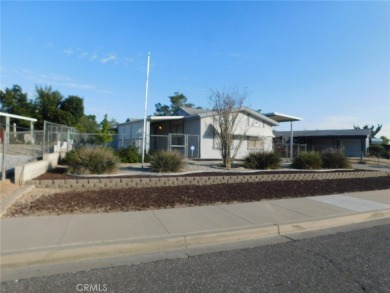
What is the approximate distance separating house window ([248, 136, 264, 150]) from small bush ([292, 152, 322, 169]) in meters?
8.60

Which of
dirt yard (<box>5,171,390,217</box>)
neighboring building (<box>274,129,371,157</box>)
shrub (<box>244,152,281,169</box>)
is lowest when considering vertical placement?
dirt yard (<box>5,171,390,217</box>)

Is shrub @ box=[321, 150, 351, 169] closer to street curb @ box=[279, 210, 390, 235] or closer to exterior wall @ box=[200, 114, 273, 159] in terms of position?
exterior wall @ box=[200, 114, 273, 159]

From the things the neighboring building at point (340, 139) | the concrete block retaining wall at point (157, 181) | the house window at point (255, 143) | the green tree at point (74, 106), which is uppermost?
the green tree at point (74, 106)

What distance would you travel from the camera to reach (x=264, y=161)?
15.4 meters

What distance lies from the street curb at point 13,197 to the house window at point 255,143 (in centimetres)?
1927

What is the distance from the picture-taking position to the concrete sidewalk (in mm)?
4401

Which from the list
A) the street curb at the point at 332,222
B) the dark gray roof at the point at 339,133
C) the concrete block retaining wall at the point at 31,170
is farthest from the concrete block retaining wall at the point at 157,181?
the dark gray roof at the point at 339,133

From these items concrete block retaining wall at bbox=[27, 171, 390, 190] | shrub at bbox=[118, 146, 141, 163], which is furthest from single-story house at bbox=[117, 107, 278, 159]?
concrete block retaining wall at bbox=[27, 171, 390, 190]

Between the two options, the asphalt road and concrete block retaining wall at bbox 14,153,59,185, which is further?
concrete block retaining wall at bbox 14,153,59,185

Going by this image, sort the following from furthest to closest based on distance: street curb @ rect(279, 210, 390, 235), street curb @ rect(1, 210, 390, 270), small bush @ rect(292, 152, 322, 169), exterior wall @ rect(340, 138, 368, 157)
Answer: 1. exterior wall @ rect(340, 138, 368, 157)
2. small bush @ rect(292, 152, 322, 169)
3. street curb @ rect(279, 210, 390, 235)
4. street curb @ rect(1, 210, 390, 270)

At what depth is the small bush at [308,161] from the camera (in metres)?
16.5

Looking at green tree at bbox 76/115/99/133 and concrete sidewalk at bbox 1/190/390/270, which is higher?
green tree at bbox 76/115/99/133

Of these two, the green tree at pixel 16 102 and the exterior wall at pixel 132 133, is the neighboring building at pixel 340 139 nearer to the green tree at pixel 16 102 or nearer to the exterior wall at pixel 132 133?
the exterior wall at pixel 132 133

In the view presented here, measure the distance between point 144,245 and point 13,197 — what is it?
177 inches
